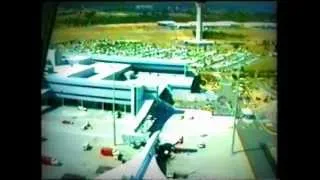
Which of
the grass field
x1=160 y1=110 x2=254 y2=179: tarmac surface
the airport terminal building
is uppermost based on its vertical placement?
the grass field

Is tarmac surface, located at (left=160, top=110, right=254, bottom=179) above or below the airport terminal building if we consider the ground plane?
below

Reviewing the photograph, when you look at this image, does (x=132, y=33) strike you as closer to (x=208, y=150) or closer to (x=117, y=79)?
(x=117, y=79)

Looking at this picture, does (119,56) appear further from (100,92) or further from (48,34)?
(48,34)

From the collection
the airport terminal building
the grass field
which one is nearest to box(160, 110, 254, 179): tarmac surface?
the airport terminal building

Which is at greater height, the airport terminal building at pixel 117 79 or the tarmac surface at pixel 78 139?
the airport terminal building at pixel 117 79

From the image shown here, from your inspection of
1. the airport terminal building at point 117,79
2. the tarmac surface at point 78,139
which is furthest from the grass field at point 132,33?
the tarmac surface at point 78,139

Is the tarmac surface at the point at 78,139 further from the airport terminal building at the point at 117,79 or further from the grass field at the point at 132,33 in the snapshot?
the grass field at the point at 132,33

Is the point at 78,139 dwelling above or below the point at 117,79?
below

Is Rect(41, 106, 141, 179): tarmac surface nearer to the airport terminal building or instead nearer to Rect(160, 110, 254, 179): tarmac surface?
the airport terminal building

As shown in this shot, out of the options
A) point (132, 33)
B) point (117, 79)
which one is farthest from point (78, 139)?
point (132, 33)

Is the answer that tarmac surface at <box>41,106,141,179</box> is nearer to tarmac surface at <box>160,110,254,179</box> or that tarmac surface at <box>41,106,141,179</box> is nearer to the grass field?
tarmac surface at <box>160,110,254,179</box>
